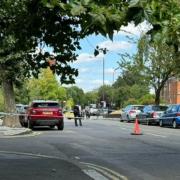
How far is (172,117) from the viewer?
38688 mm

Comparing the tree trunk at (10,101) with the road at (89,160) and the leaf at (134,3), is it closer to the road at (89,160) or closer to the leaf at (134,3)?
the road at (89,160)

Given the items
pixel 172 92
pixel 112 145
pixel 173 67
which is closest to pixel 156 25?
pixel 112 145

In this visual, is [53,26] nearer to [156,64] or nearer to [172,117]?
[172,117]

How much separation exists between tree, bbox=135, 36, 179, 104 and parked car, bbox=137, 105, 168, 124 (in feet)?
21.0

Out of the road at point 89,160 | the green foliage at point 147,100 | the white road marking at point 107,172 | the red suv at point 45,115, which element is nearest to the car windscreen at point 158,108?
the red suv at point 45,115

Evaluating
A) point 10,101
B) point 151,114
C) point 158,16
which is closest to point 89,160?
point 158,16

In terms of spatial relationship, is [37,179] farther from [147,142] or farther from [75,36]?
[147,142]

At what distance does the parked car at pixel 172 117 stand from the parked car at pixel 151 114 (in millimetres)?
2224

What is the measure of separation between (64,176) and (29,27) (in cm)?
326

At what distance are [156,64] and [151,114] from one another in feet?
32.7

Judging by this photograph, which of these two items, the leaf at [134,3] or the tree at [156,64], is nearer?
the leaf at [134,3]

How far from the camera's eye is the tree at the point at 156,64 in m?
51.9

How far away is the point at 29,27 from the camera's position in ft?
42.6

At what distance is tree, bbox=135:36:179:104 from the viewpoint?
51.9 metres
